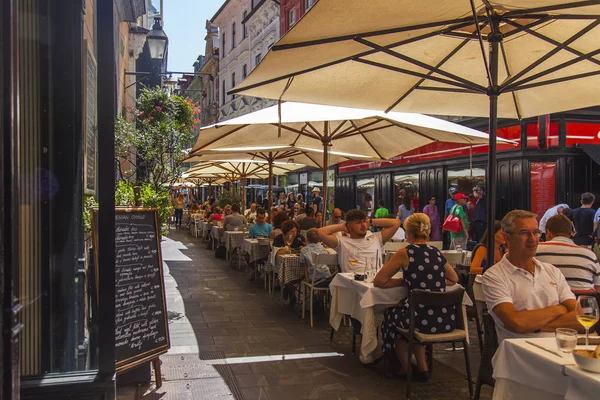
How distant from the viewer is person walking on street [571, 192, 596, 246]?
36.7 ft

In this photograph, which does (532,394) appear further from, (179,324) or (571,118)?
(571,118)

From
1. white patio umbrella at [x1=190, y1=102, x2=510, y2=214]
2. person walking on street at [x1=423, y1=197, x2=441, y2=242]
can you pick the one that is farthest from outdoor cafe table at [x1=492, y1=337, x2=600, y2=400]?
person walking on street at [x1=423, y1=197, x2=441, y2=242]

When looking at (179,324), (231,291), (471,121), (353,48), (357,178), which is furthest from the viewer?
(357,178)

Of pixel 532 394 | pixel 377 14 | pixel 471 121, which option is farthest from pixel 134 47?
pixel 532 394

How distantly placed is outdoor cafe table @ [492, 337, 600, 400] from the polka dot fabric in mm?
1469

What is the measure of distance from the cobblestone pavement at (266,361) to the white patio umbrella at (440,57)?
1.67 m

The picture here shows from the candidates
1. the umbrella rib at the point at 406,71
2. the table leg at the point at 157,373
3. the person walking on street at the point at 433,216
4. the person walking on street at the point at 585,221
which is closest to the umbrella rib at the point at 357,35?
the umbrella rib at the point at 406,71

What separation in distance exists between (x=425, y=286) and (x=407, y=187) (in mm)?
15685

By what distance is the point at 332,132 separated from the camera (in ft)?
31.1

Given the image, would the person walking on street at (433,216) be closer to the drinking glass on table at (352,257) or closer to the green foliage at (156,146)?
the green foliage at (156,146)

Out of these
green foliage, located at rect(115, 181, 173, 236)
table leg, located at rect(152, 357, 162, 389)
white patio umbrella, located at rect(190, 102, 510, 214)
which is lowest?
table leg, located at rect(152, 357, 162, 389)

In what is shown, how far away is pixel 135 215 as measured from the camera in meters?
5.00

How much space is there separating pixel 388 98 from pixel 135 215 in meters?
3.15

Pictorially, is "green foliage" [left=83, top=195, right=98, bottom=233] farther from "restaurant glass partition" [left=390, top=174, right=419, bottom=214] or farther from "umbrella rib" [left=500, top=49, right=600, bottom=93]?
"restaurant glass partition" [left=390, top=174, right=419, bottom=214]
